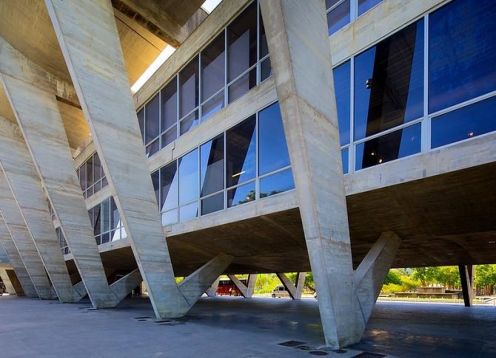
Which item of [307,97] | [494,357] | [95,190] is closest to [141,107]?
[95,190]

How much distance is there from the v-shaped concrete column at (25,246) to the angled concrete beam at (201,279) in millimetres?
20355

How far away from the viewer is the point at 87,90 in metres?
12.8

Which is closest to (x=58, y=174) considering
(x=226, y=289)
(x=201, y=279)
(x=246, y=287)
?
(x=201, y=279)

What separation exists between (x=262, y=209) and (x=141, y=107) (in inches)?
461

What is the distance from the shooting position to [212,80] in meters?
14.4

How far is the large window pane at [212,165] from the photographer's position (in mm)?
13477

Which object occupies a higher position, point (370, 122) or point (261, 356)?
point (370, 122)

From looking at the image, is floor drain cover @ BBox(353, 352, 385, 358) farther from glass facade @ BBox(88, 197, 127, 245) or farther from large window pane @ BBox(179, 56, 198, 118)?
glass facade @ BBox(88, 197, 127, 245)

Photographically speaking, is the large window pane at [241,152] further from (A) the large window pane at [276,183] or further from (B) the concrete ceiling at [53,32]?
(B) the concrete ceiling at [53,32]

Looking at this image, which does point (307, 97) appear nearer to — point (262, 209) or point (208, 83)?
point (262, 209)

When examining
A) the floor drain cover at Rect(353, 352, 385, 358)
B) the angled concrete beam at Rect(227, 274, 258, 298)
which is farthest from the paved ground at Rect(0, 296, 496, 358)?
the angled concrete beam at Rect(227, 274, 258, 298)

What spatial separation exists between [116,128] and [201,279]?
6.80m

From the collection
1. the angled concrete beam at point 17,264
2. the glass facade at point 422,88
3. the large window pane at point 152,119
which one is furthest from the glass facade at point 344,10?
the angled concrete beam at point 17,264

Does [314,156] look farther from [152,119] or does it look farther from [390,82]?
[152,119]
